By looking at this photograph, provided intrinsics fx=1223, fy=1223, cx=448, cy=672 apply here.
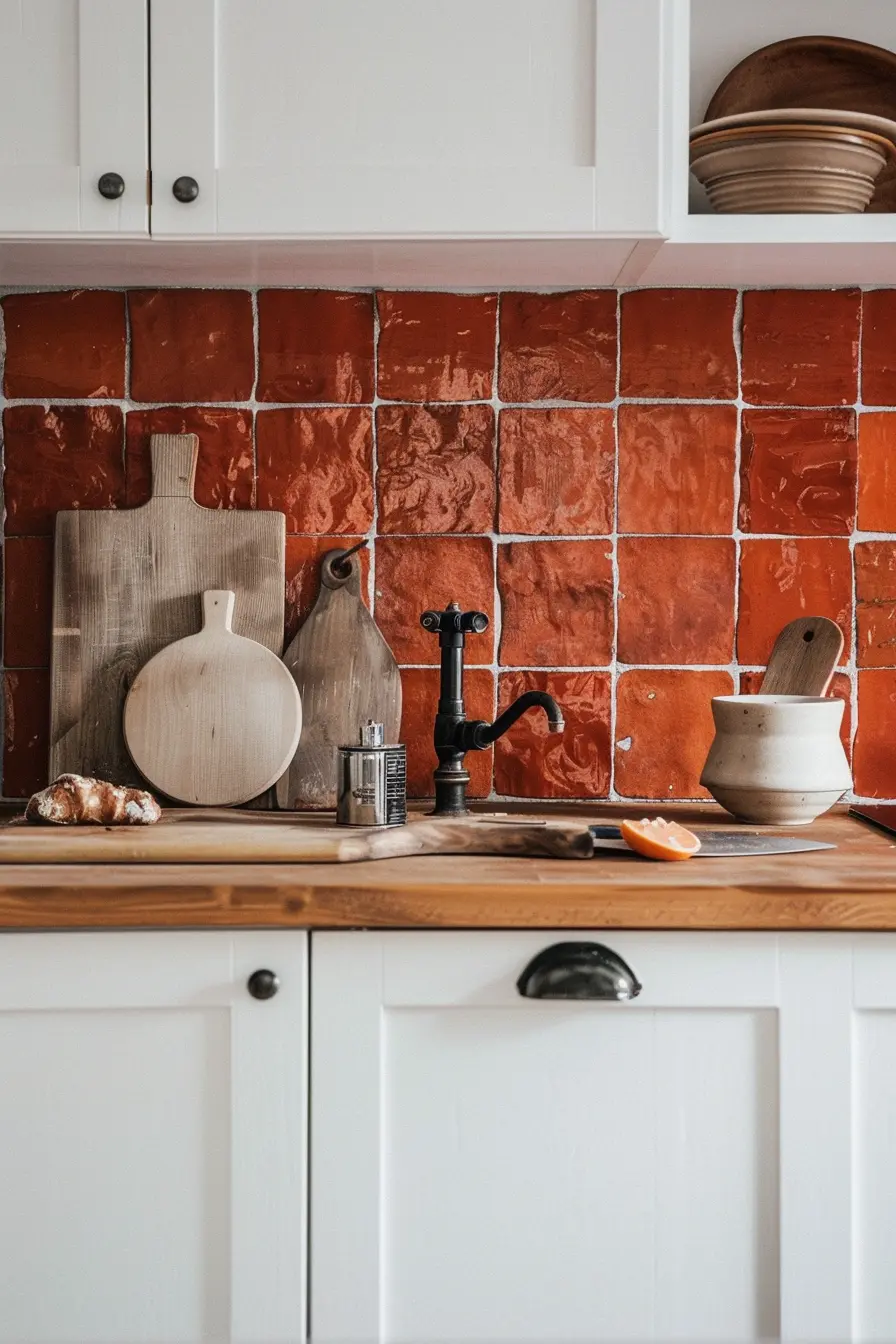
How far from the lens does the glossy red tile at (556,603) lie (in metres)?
1.88

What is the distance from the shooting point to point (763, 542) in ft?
6.17

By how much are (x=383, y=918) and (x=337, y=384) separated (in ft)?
3.10

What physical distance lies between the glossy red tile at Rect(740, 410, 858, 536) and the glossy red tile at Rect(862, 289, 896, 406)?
51mm

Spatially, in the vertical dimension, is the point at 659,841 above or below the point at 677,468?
below

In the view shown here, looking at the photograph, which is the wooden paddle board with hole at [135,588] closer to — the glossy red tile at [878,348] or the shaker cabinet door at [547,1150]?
the shaker cabinet door at [547,1150]

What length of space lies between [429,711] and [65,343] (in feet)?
2.60

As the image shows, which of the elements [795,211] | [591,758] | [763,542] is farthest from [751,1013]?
[795,211]

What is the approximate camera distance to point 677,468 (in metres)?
1.88

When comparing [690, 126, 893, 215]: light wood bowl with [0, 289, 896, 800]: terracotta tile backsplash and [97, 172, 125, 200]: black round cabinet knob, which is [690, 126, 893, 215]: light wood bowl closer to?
[0, 289, 896, 800]: terracotta tile backsplash

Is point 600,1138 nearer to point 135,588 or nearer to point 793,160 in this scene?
point 135,588

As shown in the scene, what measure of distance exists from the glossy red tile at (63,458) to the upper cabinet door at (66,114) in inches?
15.6

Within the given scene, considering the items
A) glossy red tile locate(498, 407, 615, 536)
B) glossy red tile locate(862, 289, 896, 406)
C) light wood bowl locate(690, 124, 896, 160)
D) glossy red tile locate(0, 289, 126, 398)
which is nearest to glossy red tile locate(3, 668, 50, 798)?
glossy red tile locate(0, 289, 126, 398)

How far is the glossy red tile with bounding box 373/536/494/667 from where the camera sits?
1.89m

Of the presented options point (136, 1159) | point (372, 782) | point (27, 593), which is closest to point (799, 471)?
point (372, 782)
